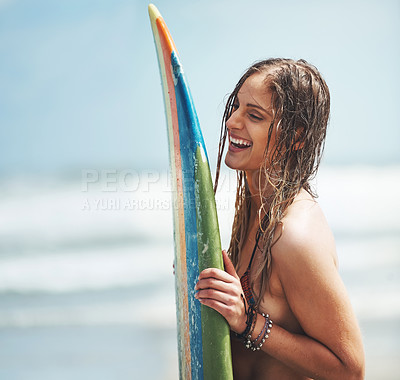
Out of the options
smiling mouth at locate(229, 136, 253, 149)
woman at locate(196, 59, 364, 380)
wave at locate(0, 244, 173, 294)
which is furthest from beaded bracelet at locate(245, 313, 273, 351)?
wave at locate(0, 244, 173, 294)

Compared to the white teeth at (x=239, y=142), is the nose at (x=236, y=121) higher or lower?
higher

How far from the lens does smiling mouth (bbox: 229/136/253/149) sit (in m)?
1.35

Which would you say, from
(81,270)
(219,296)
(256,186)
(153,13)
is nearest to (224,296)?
(219,296)

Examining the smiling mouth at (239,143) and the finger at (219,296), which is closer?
the finger at (219,296)

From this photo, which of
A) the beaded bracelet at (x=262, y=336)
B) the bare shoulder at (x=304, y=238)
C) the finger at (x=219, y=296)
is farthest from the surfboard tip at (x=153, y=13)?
the beaded bracelet at (x=262, y=336)

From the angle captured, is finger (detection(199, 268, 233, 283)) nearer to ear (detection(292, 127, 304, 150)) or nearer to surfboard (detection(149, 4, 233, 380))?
surfboard (detection(149, 4, 233, 380))

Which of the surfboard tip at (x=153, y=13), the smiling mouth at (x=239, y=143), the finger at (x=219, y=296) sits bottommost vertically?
the finger at (x=219, y=296)

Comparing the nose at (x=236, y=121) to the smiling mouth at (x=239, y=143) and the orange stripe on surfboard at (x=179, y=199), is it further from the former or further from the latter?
the orange stripe on surfboard at (x=179, y=199)

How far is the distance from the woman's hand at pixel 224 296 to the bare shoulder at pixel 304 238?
137mm

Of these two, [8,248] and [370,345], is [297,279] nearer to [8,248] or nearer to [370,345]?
[370,345]

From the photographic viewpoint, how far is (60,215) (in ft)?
27.5

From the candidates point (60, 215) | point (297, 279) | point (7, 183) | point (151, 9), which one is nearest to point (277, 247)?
point (297, 279)

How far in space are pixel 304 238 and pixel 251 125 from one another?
0.36 metres

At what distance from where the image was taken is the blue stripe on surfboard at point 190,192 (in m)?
1.27
